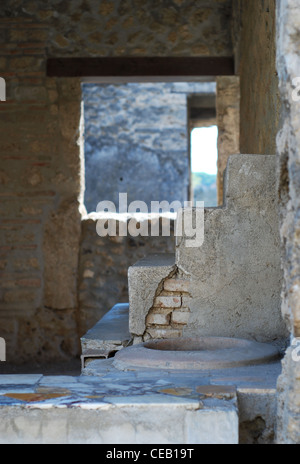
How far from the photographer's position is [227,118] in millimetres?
7070

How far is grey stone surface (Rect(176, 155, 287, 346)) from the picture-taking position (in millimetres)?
3645

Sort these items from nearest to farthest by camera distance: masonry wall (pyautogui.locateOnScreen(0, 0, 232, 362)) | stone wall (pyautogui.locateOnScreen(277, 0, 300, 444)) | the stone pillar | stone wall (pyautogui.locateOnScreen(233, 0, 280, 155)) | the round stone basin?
1. stone wall (pyautogui.locateOnScreen(277, 0, 300, 444))
2. the round stone basin
3. stone wall (pyautogui.locateOnScreen(233, 0, 280, 155))
4. masonry wall (pyautogui.locateOnScreen(0, 0, 232, 362))
5. the stone pillar

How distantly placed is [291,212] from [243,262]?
4.81ft

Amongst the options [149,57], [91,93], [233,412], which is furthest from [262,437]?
[91,93]

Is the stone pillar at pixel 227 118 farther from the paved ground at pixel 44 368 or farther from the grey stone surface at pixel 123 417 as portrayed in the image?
the grey stone surface at pixel 123 417

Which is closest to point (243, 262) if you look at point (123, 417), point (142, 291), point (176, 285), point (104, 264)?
point (176, 285)

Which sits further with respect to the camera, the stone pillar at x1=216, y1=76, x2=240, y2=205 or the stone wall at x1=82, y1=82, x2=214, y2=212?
the stone wall at x1=82, y1=82, x2=214, y2=212

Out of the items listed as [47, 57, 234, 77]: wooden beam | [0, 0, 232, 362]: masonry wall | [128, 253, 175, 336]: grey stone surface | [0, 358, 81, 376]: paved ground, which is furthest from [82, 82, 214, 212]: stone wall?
[128, 253, 175, 336]: grey stone surface

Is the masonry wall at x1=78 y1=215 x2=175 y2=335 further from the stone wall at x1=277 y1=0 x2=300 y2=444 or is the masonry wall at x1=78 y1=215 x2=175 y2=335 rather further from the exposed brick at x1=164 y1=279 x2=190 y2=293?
the stone wall at x1=277 y1=0 x2=300 y2=444

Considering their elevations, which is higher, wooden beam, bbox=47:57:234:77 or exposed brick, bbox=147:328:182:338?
wooden beam, bbox=47:57:234:77

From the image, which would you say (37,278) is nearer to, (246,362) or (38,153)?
(38,153)

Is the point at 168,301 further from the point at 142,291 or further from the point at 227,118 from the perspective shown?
the point at 227,118

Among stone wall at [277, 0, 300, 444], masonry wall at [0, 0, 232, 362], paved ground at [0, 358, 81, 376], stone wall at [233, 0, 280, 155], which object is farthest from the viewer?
masonry wall at [0, 0, 232, 362]

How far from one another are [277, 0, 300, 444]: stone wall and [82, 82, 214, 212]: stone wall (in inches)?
358
